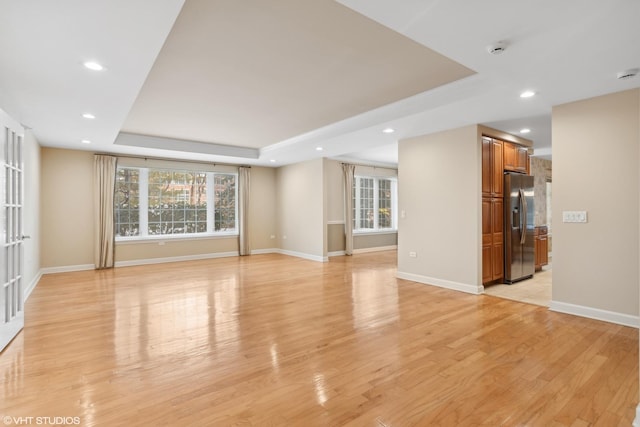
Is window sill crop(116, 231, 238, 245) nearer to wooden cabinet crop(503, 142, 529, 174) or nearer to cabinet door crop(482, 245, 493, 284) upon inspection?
cabinet door crop(482, 245, 493, 284)

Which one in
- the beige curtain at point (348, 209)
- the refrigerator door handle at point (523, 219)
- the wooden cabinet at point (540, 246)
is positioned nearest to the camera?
the refrigerator door handle at point (523, 219)

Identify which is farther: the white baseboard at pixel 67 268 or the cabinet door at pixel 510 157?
the white baseboard at pixel 67 268

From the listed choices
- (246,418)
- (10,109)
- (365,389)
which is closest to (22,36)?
(10,109)

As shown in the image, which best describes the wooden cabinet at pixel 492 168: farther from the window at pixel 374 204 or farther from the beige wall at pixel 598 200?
the window at pixel 374 204

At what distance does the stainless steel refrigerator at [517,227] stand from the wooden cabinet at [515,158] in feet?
0.49

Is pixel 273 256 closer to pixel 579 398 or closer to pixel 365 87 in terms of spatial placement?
pixel 365 87

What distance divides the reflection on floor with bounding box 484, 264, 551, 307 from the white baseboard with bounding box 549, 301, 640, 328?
25cm

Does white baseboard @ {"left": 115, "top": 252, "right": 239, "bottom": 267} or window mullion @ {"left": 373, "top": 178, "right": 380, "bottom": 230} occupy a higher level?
window mullion @ {"left": 373, "top": 178, "right": 380, "bottom": 230}

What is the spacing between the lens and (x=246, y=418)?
6.27 ft

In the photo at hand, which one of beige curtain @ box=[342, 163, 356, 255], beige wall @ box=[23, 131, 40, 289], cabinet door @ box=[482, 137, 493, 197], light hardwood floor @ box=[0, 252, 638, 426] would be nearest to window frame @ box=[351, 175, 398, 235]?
beige curtain @ box=[342, 163, 356, 255]

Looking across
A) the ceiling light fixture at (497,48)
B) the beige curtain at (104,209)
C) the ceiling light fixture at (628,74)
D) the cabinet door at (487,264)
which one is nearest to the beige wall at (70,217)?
the beige curtain at (104,209)

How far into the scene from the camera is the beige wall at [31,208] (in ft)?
15.7

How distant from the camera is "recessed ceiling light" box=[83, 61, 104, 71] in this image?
2.71m

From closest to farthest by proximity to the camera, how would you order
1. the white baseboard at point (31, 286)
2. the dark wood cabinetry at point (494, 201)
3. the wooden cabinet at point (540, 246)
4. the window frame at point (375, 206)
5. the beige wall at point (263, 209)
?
the white baseboard at point (31, 286)
the dark wood cabinetry at point (494, 201)
the wooden cabinet at point (540, 246)
the beige wall at point (263, 209)
the window frame at point (375, 206)
